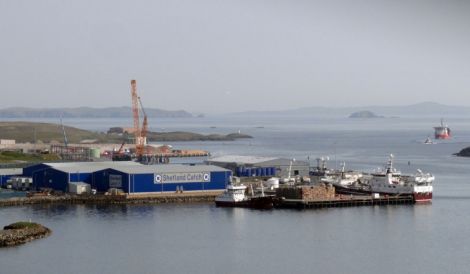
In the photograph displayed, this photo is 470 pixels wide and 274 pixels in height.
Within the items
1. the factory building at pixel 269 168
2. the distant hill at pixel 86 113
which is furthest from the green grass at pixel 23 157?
the distant hill at pixel 86 113

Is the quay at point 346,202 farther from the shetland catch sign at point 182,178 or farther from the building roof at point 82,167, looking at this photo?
the building roof at point 82,167

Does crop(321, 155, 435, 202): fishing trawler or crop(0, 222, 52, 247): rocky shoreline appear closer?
crop(0, 222, 52, 247): rocky shoreline

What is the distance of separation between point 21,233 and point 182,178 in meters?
4.87

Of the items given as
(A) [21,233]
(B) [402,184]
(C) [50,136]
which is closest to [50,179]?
(A) [21,233]

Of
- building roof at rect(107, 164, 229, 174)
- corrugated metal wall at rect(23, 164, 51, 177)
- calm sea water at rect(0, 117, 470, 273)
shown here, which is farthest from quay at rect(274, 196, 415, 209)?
corrugated metal wall at rect(23, 164, 51, 177)

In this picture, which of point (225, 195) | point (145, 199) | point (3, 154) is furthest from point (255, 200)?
point (3, 154)

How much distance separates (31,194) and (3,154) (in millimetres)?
7457

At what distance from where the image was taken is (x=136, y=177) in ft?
49.9

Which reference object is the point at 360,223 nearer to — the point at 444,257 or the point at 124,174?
the point at 444,257

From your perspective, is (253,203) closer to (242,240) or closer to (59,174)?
(59,174)

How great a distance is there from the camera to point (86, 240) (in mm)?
11070

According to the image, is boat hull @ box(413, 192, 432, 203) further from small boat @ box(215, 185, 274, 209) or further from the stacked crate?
small boat @ box(215, 185, 274, 209)

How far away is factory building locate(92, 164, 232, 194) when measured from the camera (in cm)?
1522

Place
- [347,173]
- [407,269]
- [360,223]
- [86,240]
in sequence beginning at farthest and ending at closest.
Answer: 1. [347,173]
2. [360,223]
3. [86,240]
4. [407,269]
